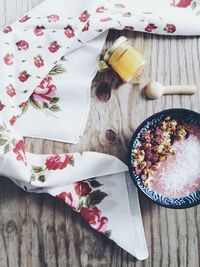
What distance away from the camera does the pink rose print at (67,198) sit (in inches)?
35.7

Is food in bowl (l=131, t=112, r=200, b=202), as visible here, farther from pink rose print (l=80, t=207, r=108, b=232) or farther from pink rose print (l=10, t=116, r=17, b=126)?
pink rose print (l=10, t=116, r=17, b=126)

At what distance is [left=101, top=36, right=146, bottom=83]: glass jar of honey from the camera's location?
2.96ft

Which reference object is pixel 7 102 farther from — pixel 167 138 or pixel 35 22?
pixel 167 138

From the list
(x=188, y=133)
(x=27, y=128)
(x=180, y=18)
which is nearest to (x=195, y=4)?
(x=180, y=18)

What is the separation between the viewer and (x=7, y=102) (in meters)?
0.89

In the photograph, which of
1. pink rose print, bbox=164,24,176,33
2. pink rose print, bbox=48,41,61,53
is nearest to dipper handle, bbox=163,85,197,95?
pink rose print, bbox=164,24,176,33

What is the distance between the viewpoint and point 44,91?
0.92m

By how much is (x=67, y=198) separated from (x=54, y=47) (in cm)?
26

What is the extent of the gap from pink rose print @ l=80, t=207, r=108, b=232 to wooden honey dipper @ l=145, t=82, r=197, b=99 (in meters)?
0.22

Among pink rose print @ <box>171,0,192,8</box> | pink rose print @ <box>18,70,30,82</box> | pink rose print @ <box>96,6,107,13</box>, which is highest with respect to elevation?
pink rose print @ <box>171,0,192,8</box>

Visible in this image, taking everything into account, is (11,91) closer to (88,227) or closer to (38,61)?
(38,61)

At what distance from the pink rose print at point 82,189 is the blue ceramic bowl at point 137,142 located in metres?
0.09

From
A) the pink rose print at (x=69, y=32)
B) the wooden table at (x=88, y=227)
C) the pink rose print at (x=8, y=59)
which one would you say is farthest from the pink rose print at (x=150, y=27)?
the pink rose print at (x=8, y=59)

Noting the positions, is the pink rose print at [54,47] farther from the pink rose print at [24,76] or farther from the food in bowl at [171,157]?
the food in bowl at [171,157]
